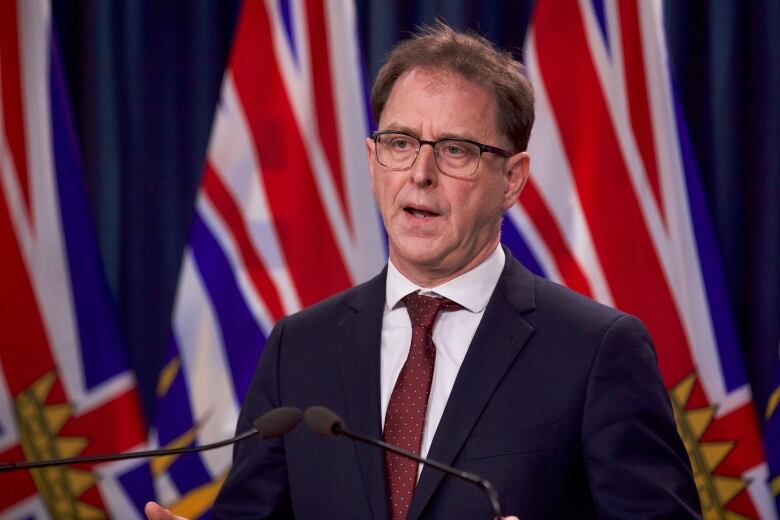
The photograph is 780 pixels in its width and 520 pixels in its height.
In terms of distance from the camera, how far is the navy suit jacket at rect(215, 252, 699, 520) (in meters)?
1.66

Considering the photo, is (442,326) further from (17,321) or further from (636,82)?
(17,321)

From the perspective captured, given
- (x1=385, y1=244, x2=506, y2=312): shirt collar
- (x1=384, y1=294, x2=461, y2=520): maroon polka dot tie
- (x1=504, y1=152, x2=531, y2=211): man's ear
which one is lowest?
(x1=384, y1=294, x2=461, y2=520): maroon polka dot tie

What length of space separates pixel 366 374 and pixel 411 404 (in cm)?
11

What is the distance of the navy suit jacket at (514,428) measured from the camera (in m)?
1.66

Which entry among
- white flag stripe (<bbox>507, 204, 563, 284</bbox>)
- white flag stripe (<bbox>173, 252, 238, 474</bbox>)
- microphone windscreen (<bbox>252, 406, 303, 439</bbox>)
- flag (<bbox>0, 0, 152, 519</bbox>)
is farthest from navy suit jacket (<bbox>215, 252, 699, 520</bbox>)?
flag (<bbox>0, 0, 152, 519</bbox>)

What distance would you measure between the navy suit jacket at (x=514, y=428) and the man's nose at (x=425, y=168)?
0.25 metres

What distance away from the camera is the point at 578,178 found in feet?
10.2

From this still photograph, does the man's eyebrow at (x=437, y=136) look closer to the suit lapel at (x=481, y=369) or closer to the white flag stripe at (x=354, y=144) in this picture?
the suit lapel at (x=481, y=369)

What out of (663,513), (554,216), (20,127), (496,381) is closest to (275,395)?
(496,381)

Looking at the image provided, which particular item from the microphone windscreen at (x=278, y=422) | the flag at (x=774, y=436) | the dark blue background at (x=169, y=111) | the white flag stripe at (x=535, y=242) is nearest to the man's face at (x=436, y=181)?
the microphone windscreen at (x=278, y=422)

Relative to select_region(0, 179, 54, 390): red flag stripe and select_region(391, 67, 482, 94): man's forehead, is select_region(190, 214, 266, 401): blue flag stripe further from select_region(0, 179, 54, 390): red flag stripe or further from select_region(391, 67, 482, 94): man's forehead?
select_region(391, 67, 482, 94): man's forehead

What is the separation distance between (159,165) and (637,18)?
157 centimetres

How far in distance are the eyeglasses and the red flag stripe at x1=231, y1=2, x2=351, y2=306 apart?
4.58 ft

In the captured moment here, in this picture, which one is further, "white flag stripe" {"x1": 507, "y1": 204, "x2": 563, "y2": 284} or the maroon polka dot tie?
"white flag stripe" {"x1": 507, "y1": 204, "x2": 563, "y2": 284}
